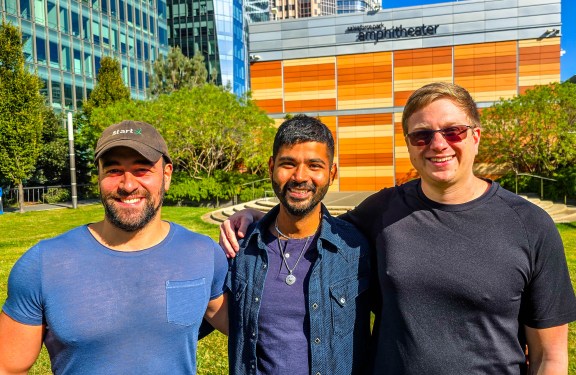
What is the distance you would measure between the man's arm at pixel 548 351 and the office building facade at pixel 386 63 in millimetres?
25052

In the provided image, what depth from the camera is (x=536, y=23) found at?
2425cm

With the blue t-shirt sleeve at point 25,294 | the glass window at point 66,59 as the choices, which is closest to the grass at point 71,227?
the blue t-shirt sleeve at point 25,294

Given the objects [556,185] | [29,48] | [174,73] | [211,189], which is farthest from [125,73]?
[556,185]

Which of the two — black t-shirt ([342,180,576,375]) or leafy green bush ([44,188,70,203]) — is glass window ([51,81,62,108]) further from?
black t-shirt ([342,180,576,375])

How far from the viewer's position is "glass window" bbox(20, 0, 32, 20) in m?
32.4

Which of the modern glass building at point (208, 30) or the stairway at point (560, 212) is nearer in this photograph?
the stairway at point (560, 212)

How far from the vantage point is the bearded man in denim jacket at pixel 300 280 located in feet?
7.54

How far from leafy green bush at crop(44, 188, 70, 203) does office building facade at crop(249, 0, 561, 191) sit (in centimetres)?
1422

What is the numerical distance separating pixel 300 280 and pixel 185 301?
0.63m

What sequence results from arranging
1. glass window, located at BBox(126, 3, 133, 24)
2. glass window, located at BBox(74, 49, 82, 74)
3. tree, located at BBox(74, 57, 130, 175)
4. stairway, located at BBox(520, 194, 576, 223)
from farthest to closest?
glass window, located at BBox(126, 3, 133, 24) < glass window, located at BBox(74, 49, 82, 74) < tree, located at BBox(74, 57, 130, 175) < stairway, located at BBox(520, 194, 576, 223)

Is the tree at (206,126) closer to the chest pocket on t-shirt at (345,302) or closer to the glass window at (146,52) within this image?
the chest pocket on t-shirt at (345,302)

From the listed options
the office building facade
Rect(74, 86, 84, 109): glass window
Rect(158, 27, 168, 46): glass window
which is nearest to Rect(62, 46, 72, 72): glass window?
Rect(74, 86, 84, 109): glass window

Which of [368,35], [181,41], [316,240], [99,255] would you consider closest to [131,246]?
[99,255]

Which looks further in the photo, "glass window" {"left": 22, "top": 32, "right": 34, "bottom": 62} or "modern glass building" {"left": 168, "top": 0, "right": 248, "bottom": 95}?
"modern glass building" {"left": 168, "top": 0, "right": 248, "bottom": 95}
